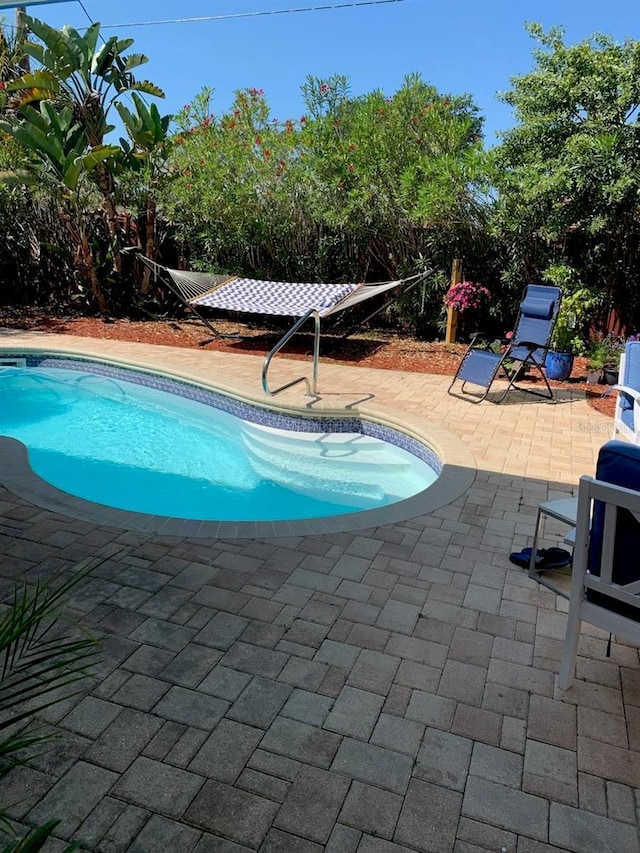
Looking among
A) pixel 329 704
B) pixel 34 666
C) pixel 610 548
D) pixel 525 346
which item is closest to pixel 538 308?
pixel 525 346

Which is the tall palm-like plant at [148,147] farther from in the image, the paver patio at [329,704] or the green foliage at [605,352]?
the paver patio at [329,704]

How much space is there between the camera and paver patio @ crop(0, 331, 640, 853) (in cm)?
168

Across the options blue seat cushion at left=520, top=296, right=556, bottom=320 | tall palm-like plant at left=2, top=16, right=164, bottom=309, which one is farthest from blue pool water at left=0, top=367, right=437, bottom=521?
tall palm-like plant at left=2, top=16, right=164, bottom=309

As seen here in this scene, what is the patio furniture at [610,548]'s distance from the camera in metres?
1.94

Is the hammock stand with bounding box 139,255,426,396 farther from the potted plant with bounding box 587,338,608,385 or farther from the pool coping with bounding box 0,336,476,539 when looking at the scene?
the pool coping with bounding box 0,336,476,539

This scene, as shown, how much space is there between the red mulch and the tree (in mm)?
1316

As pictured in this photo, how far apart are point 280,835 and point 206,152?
10.0 metres

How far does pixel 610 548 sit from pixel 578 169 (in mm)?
6473

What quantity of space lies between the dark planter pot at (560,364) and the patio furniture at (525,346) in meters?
0.24

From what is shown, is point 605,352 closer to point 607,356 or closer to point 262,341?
point 607,356

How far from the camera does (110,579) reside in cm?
287

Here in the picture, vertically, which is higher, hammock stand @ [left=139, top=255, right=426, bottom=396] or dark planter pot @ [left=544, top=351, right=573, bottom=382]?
hammock stand @ [left=139, top=255, right=426, bottom=396]

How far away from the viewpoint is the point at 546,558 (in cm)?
308

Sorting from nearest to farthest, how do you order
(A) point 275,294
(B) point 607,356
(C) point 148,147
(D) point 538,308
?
1. (D) point 538,308
2. (B) point 607,356
3. (A) point 275,294
4. (C) point 148,147
